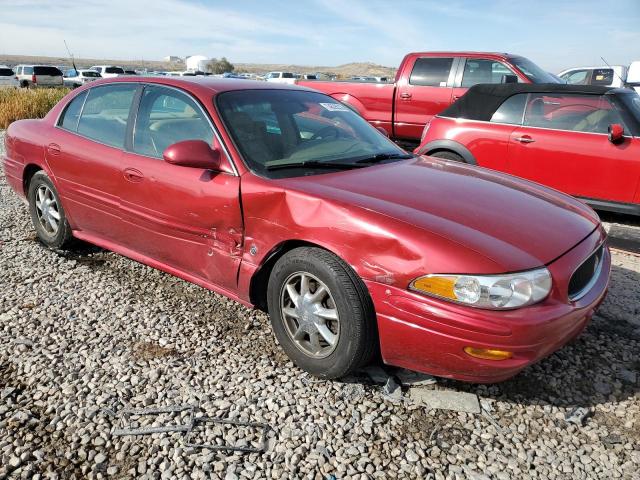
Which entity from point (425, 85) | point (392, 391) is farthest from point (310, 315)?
point (425, 85)

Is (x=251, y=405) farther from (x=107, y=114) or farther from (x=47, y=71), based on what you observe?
(x=47, y=71)

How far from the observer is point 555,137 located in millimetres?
5570

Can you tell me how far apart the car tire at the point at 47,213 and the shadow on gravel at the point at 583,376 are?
340cm

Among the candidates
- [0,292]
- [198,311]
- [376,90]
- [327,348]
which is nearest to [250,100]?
[198,311]

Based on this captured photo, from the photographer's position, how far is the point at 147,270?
4.11 m

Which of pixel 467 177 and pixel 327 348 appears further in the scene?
pixel 467 177

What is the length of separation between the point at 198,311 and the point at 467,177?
2.04 metres

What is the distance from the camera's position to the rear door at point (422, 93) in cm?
789

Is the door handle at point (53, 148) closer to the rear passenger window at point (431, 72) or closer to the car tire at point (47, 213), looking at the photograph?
the car tire at point (47, 213)

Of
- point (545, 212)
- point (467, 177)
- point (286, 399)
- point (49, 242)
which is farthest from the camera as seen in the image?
point (49, 242)

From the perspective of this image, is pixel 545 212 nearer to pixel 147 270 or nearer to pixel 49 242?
pixel 147 270

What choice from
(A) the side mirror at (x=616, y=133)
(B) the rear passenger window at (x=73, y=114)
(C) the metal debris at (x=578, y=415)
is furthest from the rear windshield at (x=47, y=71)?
(C) the metal debris at (x=578, y=415)

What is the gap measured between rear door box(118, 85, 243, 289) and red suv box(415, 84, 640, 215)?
3770mm

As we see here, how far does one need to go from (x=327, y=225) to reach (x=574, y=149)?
4087 millimetres
